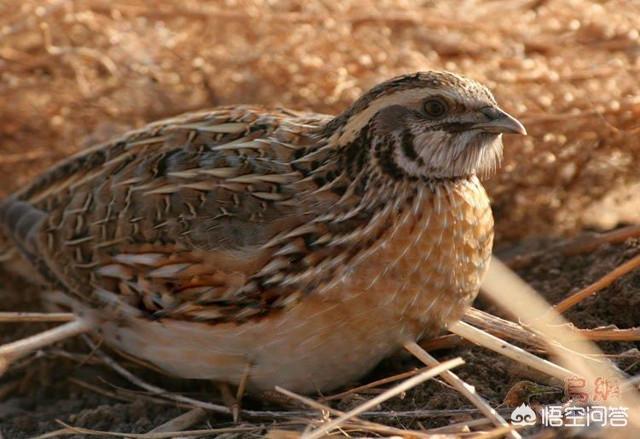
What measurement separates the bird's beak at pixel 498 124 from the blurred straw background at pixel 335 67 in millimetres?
1352

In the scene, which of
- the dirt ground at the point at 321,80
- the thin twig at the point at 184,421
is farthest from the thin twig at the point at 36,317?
the thin twig at the point at 184,421

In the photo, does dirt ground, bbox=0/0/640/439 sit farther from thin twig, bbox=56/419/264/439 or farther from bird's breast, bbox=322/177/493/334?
bird's breast, bbox=322/177/493/334

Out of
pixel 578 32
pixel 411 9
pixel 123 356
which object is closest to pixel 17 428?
pixel 123 356

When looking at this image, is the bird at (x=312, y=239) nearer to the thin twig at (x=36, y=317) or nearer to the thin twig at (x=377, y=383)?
the thin twig at (x=377, y=383)

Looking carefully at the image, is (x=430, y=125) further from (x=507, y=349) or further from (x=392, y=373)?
(x=392, y=373)

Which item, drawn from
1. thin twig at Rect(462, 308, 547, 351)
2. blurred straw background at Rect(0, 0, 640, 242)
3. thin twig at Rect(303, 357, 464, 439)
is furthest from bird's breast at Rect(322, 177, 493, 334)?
blurred straw background at Rect(0, 0, 640, 242)

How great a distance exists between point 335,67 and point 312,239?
1.81 meters

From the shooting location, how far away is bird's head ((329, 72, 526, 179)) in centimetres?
354

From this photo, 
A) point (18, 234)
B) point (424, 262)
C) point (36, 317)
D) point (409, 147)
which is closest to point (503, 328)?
point (424, 262)

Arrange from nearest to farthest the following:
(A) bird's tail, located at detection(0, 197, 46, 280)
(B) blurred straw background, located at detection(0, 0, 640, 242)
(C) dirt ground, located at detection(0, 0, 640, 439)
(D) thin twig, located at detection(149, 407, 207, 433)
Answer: (D) thin twig, located at detection(149, 407, 207, 433)
(A) bird's tail, located at detection(0, 197, 46, 280)
(C) dirt ground, located at detection(0, 0, 640, 439)
(B) blurred straw background, located at detection(0, 0, 640, 242)

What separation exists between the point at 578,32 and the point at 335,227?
2436mm

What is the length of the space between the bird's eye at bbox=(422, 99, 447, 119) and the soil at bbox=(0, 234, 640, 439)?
3.30 ft

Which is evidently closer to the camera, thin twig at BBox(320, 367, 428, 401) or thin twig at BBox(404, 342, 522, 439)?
thin twig at BBox(404, 342, 522, 439)

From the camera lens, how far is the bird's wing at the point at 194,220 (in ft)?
12.0
